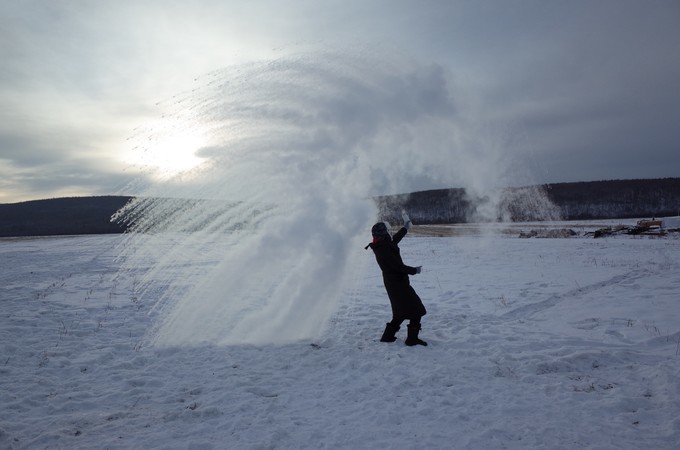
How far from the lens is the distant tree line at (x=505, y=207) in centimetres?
9306

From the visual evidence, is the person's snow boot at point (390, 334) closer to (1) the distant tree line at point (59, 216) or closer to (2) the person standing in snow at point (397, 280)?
(2) the person standing in snow at point (397, 280)

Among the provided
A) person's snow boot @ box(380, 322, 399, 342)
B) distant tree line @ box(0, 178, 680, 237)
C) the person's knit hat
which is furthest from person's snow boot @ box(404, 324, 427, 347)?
distant tree line @ box(0, 178, 680, 237)

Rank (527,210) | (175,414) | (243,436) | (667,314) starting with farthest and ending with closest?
(527,210)
(667,314)
(175,414)
(243,436)

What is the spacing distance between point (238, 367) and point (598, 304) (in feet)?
28.9

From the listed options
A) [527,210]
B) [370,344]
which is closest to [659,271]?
[370,344]

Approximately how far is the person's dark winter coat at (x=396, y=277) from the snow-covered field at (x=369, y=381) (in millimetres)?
668

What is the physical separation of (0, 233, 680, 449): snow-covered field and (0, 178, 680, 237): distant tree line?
247 feet

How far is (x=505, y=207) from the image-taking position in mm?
86938

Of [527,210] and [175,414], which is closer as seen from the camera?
[175,414]

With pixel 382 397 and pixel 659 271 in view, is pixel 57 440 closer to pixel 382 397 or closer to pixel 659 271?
pixel 382 397

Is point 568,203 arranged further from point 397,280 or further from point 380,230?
point 380,230

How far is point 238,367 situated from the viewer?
22.0 feet

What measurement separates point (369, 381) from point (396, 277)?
213cm

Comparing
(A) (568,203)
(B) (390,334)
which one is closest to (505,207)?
(A) (568,203)
